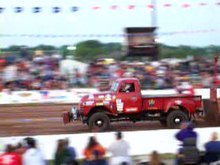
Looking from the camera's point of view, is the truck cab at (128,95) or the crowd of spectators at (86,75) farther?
the crowd of spectators at (86,75)

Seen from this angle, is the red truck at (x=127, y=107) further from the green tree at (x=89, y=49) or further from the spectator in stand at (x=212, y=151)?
the green tree at (x=89, y=49)

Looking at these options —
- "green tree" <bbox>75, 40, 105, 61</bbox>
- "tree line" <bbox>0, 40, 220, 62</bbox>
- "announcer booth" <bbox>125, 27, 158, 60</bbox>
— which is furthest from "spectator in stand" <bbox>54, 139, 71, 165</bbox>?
"announcer booth" <bbox>125, 27, 158, 60</bbox>

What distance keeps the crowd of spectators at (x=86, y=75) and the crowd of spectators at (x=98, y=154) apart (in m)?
16.7

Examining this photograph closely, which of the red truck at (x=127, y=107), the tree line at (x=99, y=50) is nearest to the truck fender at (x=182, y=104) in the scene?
the red truck at (x=127, y=107)

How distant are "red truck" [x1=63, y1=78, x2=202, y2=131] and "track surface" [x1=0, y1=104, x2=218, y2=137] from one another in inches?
24.5

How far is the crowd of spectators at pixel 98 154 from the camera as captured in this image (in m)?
9.00

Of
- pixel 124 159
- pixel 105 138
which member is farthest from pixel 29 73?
pixel 124 159

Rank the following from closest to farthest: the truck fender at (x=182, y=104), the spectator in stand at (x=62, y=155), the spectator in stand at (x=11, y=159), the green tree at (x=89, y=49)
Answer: the spectator in stand at (x=11, y=159), the spectator in stand at (x=62, y=155), the truck fender at (x=182, y=104), the green tree at (x=89, y=49)

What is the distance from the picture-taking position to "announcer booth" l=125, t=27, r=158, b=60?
3531 cm

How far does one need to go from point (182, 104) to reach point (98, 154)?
921 centimetres

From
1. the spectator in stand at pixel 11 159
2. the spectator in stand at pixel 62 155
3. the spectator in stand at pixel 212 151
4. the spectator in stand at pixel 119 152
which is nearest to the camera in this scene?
the spectator in stand at pixel 11 159

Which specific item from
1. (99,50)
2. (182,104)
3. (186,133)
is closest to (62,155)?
(186,133)

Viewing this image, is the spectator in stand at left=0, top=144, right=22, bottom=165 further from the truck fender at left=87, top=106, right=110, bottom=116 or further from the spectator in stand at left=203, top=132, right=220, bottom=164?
the truck fender at left=87, top=106, right=110, bottom=116

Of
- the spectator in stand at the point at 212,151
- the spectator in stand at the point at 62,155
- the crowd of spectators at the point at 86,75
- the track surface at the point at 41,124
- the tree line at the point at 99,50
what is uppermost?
the tree line at the point at 99,50
